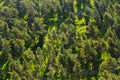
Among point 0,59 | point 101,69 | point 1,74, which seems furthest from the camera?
point 0,59

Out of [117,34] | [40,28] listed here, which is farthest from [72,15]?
[117,34]

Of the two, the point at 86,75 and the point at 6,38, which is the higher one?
the point at 6,38

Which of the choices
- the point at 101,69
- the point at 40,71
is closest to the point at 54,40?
the point at 40,71

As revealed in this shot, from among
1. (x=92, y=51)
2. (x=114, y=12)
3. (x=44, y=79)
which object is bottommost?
(x=44, y=79)

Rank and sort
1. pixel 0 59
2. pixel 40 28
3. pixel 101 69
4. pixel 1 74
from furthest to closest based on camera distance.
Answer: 1. pixel 40 28
2. pixel 0 59
3. pixel 1 74
4. pixel 101 69

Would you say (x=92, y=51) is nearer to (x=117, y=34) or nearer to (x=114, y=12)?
(x=117, y=34)

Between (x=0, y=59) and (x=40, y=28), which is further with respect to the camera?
(x=40, y=28)

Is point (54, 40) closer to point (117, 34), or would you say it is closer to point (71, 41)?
point (71, 41)
